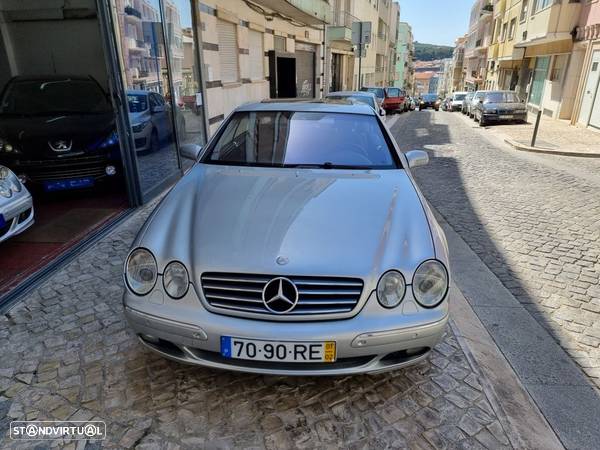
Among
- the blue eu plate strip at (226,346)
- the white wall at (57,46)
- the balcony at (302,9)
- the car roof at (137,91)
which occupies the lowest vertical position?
the blue eu plate strip at (226,346)

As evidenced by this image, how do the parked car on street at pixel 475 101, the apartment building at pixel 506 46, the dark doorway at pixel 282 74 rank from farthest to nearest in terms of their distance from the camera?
1. the apartment building at pixel 506 46
2. the parked car on street at pixel 475 101
3. the dark doorway at pixel 282 74

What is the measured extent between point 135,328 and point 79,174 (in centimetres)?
409

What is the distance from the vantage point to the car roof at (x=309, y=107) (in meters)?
3.60

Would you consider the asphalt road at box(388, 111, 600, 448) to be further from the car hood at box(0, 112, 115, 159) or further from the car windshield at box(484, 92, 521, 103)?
the car windshield at box(484, 92, 521, 103)

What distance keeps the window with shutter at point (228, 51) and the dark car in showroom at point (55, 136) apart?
399cm

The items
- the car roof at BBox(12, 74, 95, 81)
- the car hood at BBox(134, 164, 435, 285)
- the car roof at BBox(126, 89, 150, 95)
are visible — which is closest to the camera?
the car hood at BBox(134, 164, 435, 285)

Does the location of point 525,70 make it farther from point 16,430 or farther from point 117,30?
point 16,430

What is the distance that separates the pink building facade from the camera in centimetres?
1398

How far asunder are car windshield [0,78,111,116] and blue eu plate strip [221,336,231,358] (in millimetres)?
5684

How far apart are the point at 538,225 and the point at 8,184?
5862 millimetres

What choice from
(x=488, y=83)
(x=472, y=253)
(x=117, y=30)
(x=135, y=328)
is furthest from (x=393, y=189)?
(x=488, y=83)

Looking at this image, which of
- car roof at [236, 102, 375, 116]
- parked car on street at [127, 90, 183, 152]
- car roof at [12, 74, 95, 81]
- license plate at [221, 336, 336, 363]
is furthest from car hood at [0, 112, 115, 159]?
license plate at [221, 336, 336, 363]

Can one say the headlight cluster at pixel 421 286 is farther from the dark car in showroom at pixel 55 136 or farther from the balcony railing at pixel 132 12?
the balcony railing at pixel 132 12

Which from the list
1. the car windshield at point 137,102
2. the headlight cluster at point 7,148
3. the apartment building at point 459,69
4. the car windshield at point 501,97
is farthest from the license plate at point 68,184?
the apartment building at point 459,69
